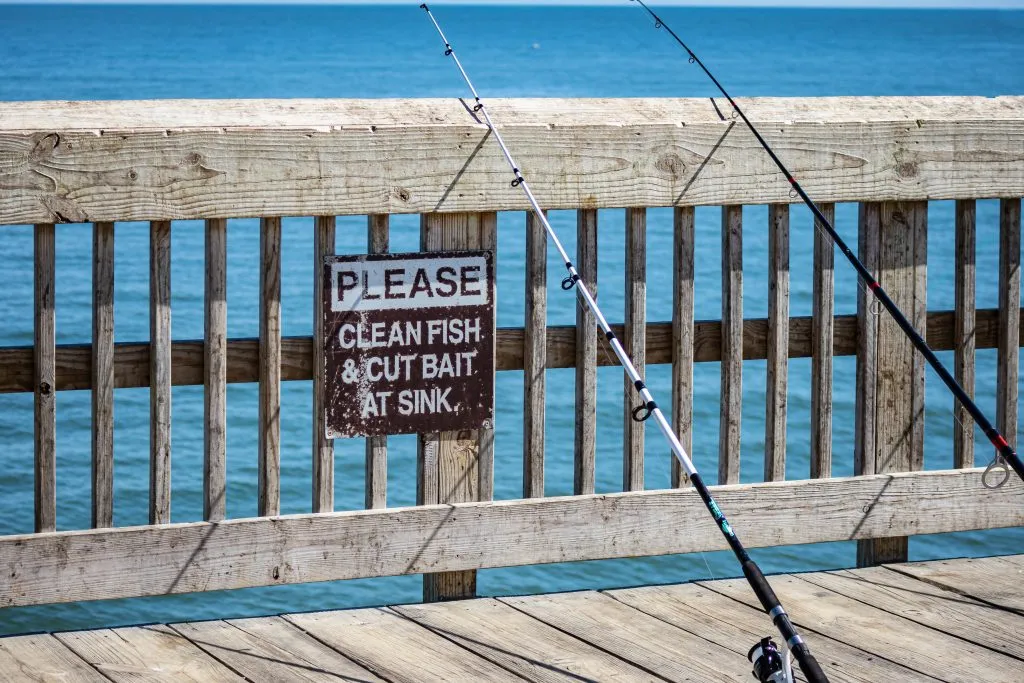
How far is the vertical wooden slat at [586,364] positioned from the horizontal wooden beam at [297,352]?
4cm

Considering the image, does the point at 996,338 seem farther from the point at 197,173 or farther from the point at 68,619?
the point at 68,619

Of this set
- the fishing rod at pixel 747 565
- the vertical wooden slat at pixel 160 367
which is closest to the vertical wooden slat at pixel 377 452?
the fishing rod at pixel 747 565

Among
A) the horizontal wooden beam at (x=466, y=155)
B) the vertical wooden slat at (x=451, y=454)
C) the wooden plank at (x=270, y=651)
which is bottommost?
the wooden plank at (x=270, y=651)

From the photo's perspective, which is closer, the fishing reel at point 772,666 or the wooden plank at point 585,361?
the fishing reel at point 772,666

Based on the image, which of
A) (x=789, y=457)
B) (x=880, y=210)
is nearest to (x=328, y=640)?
(x=880, y=210)

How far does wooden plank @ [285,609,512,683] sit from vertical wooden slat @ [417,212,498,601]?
0.62ft

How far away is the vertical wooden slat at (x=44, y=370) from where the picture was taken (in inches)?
109

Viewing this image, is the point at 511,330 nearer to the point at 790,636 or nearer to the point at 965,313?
the point at 965,313

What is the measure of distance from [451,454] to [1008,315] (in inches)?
54.2

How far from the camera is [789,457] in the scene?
9523 mm

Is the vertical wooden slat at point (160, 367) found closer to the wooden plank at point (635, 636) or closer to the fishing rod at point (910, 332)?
the wooden plank at point (635, 636)

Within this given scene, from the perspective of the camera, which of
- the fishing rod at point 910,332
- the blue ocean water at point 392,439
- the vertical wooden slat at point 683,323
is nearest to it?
the fishing rod at point 910,332

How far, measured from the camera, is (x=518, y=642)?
2.92m

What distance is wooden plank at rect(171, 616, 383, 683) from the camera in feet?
8.93
